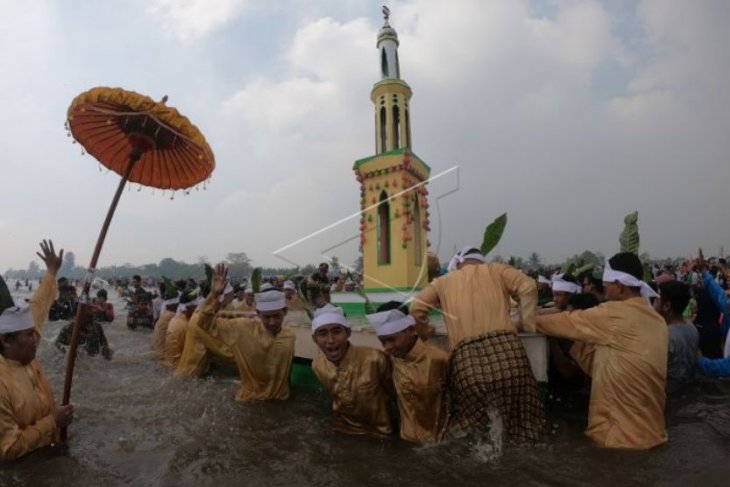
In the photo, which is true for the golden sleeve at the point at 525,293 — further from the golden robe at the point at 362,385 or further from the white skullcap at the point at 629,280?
the golden robe at the point at 362,385

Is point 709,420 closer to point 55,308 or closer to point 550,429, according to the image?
point 550,429

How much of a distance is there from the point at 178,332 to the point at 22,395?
151 inches

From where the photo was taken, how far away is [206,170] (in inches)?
187

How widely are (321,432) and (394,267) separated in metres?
6.56

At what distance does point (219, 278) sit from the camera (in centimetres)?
420

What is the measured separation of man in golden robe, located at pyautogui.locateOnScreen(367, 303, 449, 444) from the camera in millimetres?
3613

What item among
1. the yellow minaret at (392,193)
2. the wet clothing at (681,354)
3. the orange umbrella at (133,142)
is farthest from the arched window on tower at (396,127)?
the wet clothing at (681,354)

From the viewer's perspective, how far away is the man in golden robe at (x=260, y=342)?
4516mm

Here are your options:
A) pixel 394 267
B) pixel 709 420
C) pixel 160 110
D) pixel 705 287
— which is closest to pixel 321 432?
pixel 160 110

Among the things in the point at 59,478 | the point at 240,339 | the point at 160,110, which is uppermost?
the point at 160,110

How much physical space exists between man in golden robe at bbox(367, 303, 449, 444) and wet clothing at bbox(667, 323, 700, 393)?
7.99ft

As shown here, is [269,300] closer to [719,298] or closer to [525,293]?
[525,293]

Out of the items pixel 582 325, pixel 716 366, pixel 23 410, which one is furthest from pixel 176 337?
pixel 716 366

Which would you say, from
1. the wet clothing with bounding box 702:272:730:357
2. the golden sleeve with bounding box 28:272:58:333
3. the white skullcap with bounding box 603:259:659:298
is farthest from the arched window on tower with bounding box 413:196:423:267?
the golden sleeve with bounding box 28:272:58:333
